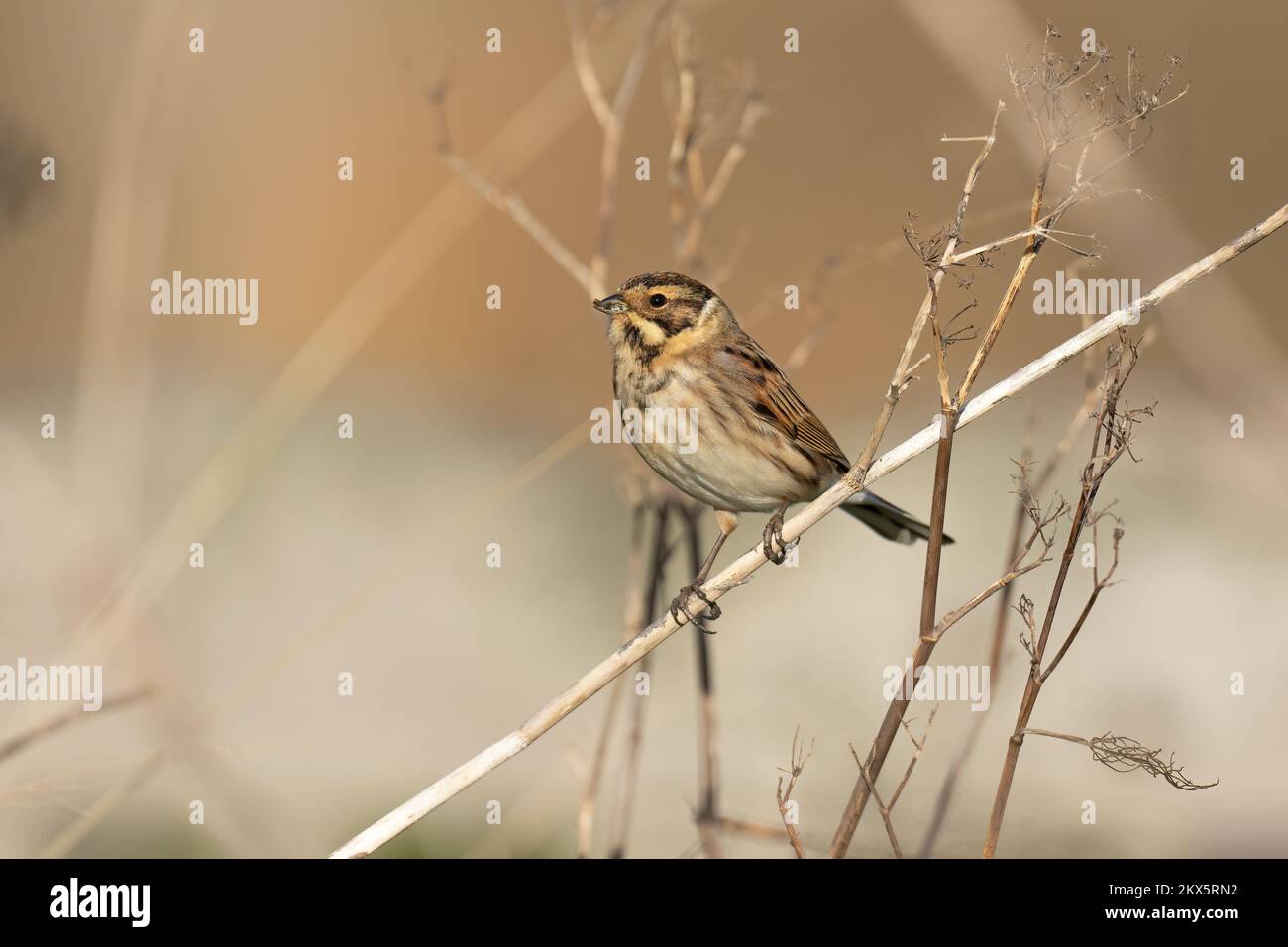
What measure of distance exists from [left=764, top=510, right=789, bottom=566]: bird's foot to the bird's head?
834 millimetres

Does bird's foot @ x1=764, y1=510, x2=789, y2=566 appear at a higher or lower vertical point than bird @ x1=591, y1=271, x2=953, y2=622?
lower

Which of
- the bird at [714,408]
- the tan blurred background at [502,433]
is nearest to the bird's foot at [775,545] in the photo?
the bird at [714,408]

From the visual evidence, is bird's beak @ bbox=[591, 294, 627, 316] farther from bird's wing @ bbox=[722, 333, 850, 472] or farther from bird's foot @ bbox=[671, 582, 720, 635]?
bird's foot @ bbox=[671, 582, 720, 635]

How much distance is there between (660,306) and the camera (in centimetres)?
470

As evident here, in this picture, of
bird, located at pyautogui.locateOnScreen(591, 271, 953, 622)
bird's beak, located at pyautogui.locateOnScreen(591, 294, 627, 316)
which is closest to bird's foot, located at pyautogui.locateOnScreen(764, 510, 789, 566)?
bird, located at pyautogui.locateOnScreen(591, 271, 953, 622)

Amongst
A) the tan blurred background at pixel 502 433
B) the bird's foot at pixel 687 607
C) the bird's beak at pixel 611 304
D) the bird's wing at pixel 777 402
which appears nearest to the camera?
the bird's foot at pixel 687 607

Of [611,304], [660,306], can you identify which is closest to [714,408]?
[660,306]

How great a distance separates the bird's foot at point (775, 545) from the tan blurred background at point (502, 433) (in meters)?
0.75

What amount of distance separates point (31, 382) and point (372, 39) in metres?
4.53

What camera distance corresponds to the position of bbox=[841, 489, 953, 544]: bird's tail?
14.9 ft

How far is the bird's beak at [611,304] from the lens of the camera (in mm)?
4512

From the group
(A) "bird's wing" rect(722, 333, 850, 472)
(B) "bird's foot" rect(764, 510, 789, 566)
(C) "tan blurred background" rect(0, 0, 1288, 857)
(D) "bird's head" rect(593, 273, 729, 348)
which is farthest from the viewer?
(C) "tan blurred background" rect(0, 0, 1288, 857)

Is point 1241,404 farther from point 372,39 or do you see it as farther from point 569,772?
point 372,39

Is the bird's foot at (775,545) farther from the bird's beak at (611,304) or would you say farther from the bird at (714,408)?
the bird's beak at (611,304)
